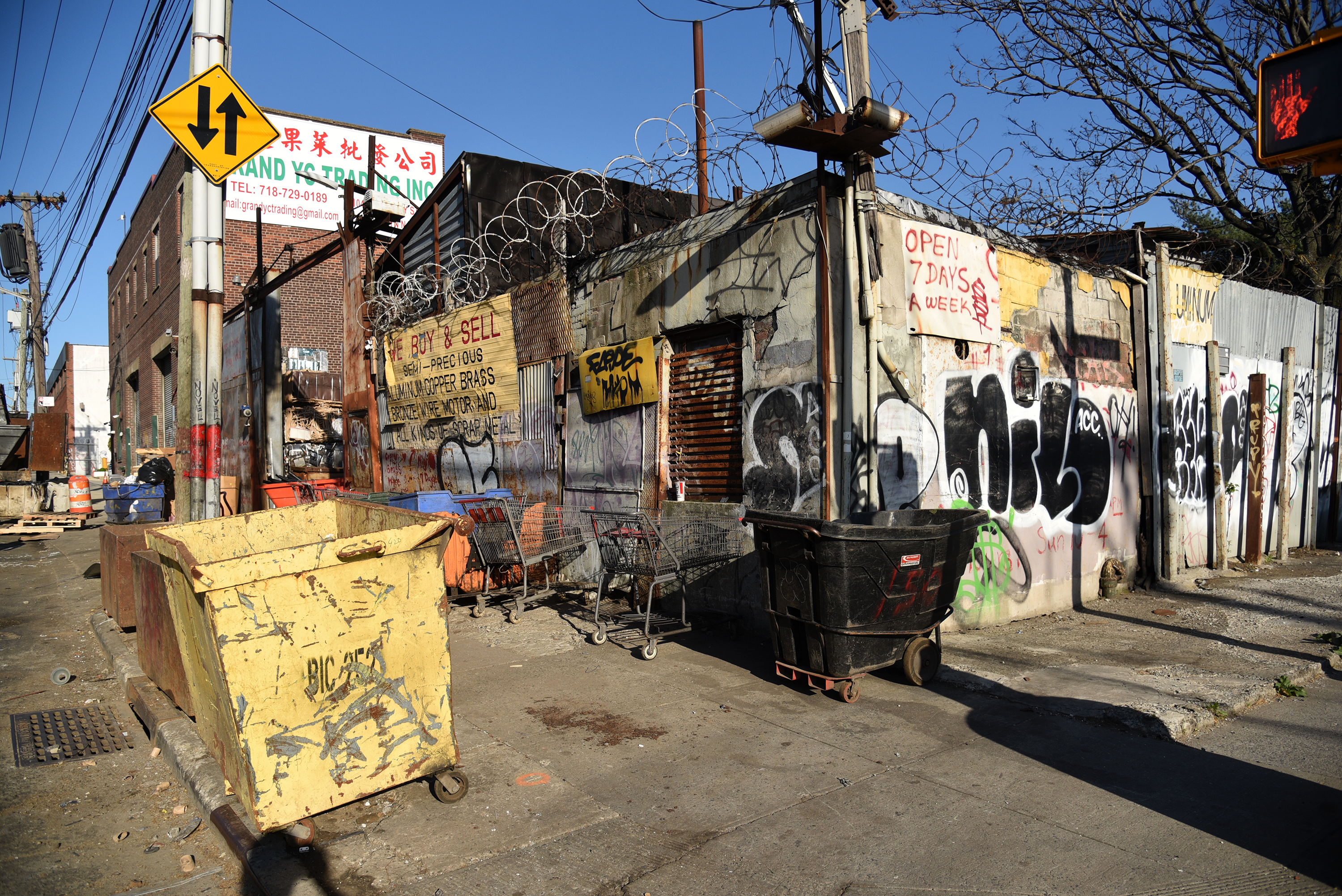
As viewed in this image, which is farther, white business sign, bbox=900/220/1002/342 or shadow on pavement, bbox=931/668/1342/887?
white business sign, bbox=900/220/1002/342

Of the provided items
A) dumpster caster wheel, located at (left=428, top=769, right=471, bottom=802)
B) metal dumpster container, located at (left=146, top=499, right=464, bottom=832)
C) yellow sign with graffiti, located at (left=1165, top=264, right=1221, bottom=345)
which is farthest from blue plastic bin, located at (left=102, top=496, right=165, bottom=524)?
yellow sign with graffiti, located at (left=1165, top=264, right=1221, bottom=345)

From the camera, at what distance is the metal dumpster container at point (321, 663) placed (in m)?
3.44

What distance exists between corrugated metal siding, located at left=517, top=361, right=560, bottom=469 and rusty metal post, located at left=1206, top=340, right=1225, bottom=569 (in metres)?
8.74

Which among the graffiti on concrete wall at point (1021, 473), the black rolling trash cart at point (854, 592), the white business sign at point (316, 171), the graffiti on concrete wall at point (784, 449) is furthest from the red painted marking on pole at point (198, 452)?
the white business sign at point (316, 171)

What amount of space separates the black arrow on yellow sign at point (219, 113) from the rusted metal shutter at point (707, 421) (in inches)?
184

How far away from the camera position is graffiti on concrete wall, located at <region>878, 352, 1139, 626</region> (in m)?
7.42

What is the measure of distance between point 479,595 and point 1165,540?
841 centimetres

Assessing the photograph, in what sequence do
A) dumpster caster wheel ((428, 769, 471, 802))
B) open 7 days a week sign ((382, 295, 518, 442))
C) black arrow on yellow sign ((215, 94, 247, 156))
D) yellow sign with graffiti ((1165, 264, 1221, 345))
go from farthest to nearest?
open 7 days a week sign ((382, 295, 518, 442)), yellow sign with graffiti ((1165, 264, 1221, 345)), black arrow on yellow sign ((215, 94, 247, 156)), dumpster caster wheel ((428, 769, 471, 802))

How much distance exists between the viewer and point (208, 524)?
210 inches

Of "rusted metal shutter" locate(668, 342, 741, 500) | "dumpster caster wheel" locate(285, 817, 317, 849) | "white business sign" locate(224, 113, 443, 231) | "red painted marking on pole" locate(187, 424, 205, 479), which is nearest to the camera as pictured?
"dumpster caster wheel" locate(285, 817, 317, 849)

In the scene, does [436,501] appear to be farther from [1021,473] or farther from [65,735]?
[1021,473]

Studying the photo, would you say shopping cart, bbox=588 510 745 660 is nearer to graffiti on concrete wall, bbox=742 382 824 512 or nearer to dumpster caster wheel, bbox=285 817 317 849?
graffiti on concrete wall, bbox=742 382 824 512

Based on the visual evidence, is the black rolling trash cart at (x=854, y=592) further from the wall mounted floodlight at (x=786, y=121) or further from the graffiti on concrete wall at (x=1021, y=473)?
the wall mounted floodlight at (x=786, y=121)

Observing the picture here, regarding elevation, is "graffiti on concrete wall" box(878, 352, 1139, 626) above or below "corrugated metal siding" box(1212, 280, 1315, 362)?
below
